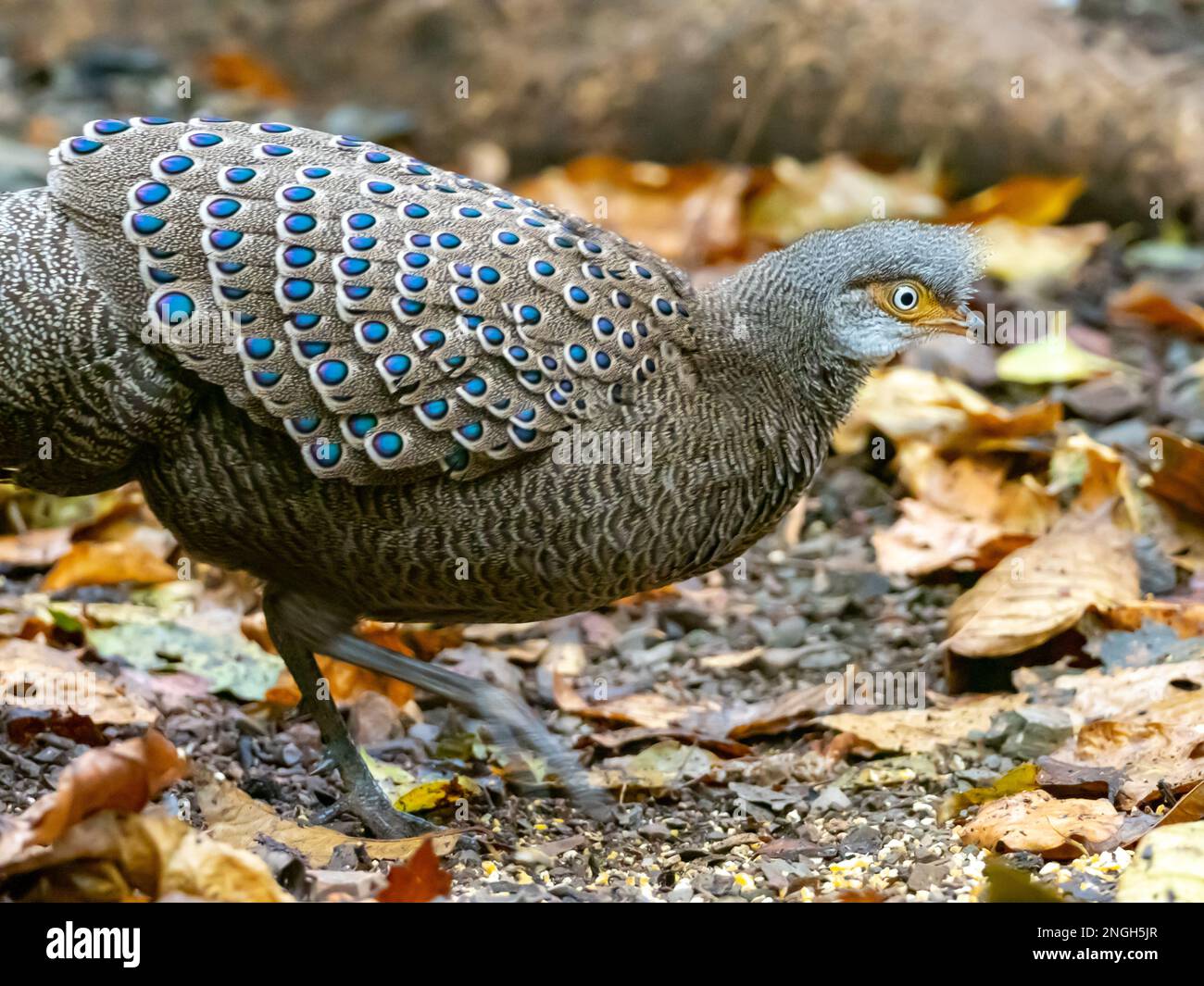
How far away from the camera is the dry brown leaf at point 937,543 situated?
18.2ft

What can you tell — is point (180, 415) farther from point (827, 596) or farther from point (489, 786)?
point (827, 596)

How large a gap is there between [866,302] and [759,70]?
4.59 meters

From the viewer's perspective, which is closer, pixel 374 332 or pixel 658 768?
pixel 374 332

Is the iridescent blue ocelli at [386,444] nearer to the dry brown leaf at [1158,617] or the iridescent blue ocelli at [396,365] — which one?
the iridescent blue ocelli at [396,365]

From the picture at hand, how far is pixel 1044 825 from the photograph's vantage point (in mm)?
3910

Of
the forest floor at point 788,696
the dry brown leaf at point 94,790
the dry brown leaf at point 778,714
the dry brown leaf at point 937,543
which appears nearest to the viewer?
the dry brown leaf at point 94,790

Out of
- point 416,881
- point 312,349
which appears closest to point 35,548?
point 312,349

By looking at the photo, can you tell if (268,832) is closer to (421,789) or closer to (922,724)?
(421,789)

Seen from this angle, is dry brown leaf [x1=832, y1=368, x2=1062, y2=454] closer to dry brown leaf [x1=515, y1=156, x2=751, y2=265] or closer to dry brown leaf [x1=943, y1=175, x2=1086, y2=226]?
dry brown leaf [x1=515, y1=156, x2=751, y2=265]

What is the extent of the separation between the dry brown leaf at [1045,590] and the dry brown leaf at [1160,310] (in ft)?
6.53

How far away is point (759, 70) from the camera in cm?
877

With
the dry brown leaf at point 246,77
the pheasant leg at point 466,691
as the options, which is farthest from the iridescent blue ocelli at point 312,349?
the dry brown leaf at point 246,77

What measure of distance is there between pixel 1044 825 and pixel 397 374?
6.33ft
